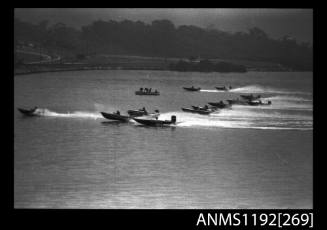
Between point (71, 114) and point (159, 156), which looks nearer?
point (159, 156)

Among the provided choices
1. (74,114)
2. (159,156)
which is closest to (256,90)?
(74,114)

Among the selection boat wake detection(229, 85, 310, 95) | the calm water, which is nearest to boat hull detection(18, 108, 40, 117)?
the calm water

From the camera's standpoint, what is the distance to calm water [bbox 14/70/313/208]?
11.3 metres

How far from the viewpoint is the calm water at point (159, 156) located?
37.1 ft

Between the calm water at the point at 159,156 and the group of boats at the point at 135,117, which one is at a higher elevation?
the group of boats at the point at 135,117

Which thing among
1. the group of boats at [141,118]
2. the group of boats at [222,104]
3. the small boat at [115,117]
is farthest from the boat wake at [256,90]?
the small boat at [115,117]

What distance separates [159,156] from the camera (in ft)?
47.8

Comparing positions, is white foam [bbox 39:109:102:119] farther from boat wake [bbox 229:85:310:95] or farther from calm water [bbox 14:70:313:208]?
boat wake [bbox 229:85:310:95]

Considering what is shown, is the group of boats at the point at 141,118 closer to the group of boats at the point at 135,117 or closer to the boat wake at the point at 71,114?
the group of boats at the point at 135,117

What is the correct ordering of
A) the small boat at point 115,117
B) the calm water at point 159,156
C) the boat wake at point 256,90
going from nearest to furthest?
the calm water at point 159,156, the small boat at point 115,117, the boat wake at point 256,90

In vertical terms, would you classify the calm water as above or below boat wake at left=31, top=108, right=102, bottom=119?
below

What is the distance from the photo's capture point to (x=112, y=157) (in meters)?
14.2

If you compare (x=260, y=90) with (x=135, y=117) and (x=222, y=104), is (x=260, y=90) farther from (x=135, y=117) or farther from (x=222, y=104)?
(x=135, y=117)

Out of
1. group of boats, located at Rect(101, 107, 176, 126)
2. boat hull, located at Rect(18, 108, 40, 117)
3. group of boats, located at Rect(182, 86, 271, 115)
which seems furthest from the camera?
group of boats, located at Rect(182, 86, 271, 115)
